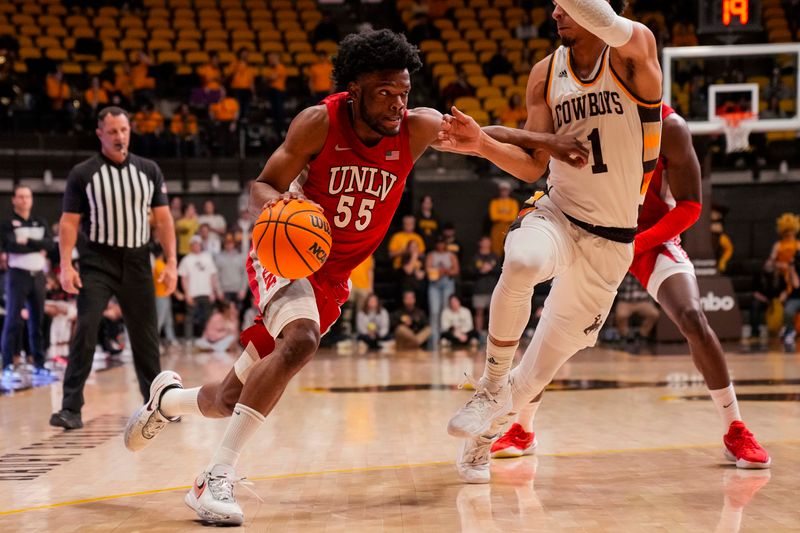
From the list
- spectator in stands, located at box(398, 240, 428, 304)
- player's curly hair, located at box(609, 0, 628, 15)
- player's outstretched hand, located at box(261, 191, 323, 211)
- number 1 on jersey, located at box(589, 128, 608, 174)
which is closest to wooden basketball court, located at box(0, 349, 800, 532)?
player's outstretched hand, located at box(261, 191, 323, 211)

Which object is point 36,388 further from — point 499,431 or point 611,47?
point 611,47

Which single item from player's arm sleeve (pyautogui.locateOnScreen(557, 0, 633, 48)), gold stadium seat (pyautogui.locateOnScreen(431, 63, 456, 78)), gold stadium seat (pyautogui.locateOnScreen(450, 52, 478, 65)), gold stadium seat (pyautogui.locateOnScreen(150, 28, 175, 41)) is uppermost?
gold stadium seat (pyautogui.locateOnScreen(150, 28, 175, 41))

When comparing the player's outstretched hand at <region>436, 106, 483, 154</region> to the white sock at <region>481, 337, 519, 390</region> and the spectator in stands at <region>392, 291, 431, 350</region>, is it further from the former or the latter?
the spectator in stands at <region>392, 291, 431, 350</region>

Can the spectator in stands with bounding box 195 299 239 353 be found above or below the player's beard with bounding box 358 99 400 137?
below

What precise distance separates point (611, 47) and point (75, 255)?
9.74 meters

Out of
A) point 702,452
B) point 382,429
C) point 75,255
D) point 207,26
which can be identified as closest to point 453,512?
point 702,452

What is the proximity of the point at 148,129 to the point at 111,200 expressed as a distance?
10338mm

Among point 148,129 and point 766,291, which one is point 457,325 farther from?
point 148,129

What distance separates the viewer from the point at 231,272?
14453 mm

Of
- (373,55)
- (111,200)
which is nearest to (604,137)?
(373,55)

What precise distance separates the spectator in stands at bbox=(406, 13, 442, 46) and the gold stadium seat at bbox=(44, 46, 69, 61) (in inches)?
268

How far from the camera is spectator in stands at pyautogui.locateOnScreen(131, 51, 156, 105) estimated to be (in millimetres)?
17014

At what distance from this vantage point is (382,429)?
637 centimetres

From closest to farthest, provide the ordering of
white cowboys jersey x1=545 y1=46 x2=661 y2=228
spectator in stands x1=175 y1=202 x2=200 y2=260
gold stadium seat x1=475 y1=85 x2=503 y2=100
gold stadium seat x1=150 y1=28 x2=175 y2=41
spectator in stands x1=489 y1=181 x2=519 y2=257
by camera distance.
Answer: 1. white cowboys jersey x1=545 y1=46 x2=661 y2=228
2. spectator in stands x1=175 y1=202 x2=200 y2=260
3. spectator in stands x1=489 y1=181 x2=519 y2=257
4. gold stadium seat x1=475 y1=85 x2=503 y2=100
5. gold stadium seat x1=150 y1=28 x2=175 y2=41
